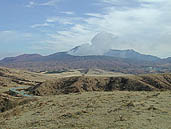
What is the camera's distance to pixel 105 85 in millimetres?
58438

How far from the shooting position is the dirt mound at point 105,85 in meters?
53.9

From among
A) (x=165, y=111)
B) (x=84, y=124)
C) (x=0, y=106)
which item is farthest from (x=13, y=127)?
(x=0, y=106)

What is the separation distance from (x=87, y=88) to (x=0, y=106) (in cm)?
2323

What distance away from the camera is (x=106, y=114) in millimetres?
21656

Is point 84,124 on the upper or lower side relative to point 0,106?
upper

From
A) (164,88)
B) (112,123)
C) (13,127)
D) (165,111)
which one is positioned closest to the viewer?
(112,123)

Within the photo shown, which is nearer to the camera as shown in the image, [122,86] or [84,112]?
[84,112]

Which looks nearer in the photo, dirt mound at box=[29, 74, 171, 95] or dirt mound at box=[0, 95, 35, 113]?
dirt mound at box=[0, 95, 35, 113]

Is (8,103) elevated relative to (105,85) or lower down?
lower down

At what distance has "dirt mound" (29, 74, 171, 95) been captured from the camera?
53.9 metres

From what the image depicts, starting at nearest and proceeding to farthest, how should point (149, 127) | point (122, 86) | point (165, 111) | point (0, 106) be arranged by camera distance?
point (149, 127), point (165, 111), point (0, 106), point (122, 86)

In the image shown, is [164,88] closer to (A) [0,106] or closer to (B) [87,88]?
(B) [87,88]

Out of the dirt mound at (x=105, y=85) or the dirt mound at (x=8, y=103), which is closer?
the dirt mound at (x=8, y=103)

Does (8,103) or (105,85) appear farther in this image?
(105,85)
